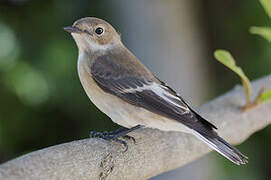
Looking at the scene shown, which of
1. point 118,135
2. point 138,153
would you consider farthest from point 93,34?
point 138,153

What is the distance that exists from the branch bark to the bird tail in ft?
1.07

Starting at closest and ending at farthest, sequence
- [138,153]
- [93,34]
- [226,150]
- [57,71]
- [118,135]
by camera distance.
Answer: [226,150]
[138,153]
[118,135]
[93,34]
[57,71]

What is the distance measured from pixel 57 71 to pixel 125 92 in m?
1.81

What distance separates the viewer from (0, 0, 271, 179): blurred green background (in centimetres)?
430

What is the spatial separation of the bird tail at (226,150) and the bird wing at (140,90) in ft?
0.41

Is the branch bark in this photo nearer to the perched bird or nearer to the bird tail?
the perched bird

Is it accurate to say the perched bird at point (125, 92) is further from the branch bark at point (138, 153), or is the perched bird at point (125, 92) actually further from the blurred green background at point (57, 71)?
the blurred green background at point (57, 71)

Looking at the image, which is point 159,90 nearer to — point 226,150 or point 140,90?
point 140,90

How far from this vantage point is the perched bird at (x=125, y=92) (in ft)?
8.67

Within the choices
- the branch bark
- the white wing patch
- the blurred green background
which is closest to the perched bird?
the white wing patch

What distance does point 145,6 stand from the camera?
4812 mm

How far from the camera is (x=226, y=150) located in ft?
7.80

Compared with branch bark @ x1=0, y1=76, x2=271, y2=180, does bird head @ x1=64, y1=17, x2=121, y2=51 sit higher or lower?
higher

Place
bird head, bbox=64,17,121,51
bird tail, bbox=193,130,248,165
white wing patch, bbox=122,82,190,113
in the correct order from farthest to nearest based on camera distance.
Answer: bird head, bbox=64,17,121,51, white wing patch, bbox=122,82,190,113, bird tail, bbox=193,130,248,165
